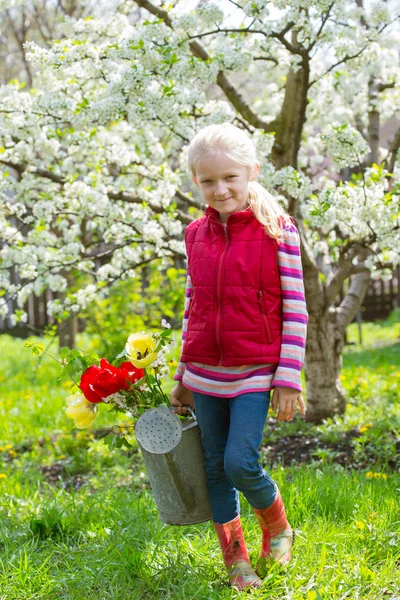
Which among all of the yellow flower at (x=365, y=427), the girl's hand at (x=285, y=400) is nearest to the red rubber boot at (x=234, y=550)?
the girl's hand at (x=285, y=400)

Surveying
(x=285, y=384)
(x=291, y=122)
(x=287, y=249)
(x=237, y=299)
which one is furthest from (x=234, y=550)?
(x=291, y=122)

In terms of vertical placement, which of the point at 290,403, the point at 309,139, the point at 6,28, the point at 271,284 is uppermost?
the point at 6,28

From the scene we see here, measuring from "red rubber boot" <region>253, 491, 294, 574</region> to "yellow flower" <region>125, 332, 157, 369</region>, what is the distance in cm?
60

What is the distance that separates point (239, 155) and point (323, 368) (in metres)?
2.48

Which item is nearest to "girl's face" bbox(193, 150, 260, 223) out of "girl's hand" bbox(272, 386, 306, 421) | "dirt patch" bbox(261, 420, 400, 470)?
"girl's hand" bbox(272, 386, 306, 421)

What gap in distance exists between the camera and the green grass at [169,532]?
7.59ft

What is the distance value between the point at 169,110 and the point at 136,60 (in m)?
0.30

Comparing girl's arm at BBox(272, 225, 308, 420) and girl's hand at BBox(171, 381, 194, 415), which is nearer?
girl's arm at BBox(272, 225, 308, 420)

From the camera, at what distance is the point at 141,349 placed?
2.42 m

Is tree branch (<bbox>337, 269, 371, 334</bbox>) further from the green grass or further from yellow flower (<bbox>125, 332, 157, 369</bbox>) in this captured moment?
yellow flower (<bbox>125, 332, 157, 369</bbox>)

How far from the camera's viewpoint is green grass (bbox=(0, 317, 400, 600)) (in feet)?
7.59

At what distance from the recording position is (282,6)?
10.6 ft

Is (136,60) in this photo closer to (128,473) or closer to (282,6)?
(282,6)

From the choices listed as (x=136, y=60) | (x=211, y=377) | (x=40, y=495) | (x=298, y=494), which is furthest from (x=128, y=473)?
(x=136, y=60)
